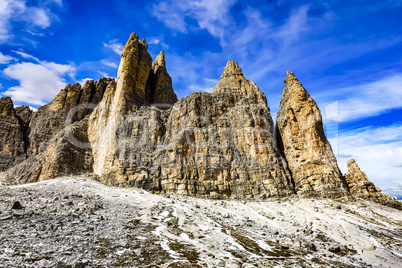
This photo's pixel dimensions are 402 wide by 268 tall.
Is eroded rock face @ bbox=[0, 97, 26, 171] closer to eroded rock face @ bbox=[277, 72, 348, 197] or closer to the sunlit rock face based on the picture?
the sunlit rock face

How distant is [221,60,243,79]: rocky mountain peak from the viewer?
6788 cm

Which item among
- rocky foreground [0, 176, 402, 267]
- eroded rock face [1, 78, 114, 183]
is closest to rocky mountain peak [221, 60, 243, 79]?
eroded rock face [1, 78, 114, 183]

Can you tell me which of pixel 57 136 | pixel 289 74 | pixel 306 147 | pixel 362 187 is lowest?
pixel 362 187

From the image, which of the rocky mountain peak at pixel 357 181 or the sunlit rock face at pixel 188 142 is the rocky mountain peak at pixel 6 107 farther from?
the rocky mountain peak at pixel 357 181

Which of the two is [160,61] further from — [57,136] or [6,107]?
[6,107]

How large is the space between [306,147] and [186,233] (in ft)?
111

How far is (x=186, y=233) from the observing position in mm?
20266

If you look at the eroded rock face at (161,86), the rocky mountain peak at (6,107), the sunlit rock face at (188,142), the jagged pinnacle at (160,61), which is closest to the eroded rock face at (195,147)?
the sunlit rock face at (188,142)

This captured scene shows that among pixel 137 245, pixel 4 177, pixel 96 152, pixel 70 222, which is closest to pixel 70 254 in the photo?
pixel 137 245

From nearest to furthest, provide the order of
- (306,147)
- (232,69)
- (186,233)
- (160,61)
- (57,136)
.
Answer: (186,233)
(306,147)
(57,136)
(232,69)
(160,61)

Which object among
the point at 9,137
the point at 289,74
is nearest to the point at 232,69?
the point at 289,74

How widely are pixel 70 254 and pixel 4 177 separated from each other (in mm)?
55346

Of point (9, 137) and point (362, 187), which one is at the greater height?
point (9, 137)

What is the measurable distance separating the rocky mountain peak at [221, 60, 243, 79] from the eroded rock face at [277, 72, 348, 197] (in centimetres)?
1859
